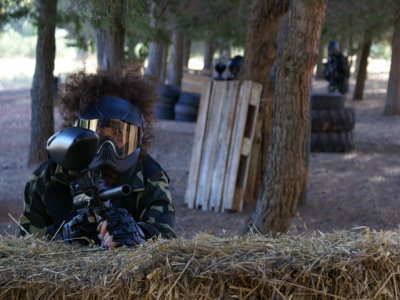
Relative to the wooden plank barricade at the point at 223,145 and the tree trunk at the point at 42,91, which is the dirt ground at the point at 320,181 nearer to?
the wooden plank barricade at the point at 223,145

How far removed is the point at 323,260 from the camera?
90.4 inches

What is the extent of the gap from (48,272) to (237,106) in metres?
7.32

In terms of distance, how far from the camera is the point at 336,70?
895 inches

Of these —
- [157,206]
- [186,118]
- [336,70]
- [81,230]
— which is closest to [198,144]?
[157,206]

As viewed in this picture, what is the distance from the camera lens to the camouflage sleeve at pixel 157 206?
3.24 meters

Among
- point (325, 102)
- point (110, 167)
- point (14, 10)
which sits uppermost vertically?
point (14, 10)

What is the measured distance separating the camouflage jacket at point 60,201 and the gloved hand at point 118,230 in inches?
19.3

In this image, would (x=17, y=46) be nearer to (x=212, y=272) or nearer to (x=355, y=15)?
(x=355, y=15)

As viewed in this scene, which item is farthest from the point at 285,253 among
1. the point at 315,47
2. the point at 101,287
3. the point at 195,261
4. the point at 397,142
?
the point at 397,142

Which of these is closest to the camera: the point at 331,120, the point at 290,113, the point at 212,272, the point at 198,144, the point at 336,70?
the point at 212,272

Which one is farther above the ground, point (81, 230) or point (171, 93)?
point (81, 230)

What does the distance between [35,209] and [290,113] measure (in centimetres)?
307

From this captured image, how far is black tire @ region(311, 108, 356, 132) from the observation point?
1528 centimetres

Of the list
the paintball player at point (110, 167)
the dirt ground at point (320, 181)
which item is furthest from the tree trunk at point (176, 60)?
the paintball player at point (110, 167)
